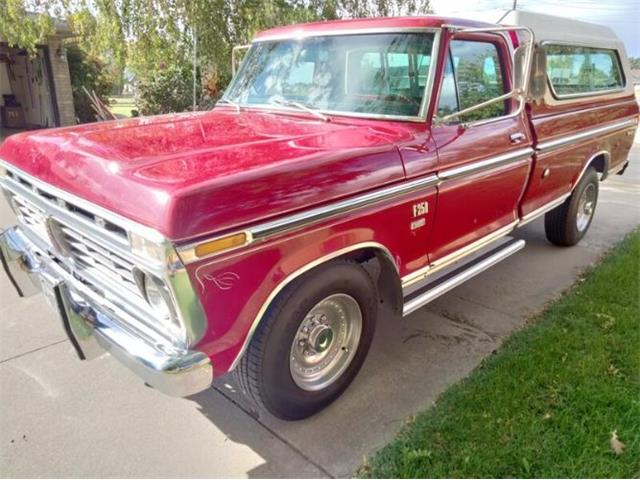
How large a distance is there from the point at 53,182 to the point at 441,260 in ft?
7.73

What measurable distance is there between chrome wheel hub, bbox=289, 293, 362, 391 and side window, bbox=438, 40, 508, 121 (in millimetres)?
1417

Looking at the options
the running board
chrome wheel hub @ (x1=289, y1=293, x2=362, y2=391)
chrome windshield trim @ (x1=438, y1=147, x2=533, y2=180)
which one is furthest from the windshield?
chrome wheel hub @ (x1=289, y1=293, x2=362, y2=391)

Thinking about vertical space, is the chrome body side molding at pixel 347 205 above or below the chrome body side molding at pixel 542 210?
above

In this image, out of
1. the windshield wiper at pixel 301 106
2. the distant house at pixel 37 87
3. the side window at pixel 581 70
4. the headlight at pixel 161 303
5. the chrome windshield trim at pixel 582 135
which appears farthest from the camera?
the distant house at pixel 37 87

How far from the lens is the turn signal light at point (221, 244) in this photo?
1.95 m

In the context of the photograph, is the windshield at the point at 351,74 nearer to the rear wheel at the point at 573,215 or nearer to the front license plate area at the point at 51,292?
the front license plate area at the point at 51,292

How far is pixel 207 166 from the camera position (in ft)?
7.14

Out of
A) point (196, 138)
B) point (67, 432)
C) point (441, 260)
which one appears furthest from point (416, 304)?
point (67, 432)

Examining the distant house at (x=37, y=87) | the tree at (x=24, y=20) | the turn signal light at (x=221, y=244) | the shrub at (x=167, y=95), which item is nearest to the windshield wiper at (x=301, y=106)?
the turn signal light at (x=221, y=244)

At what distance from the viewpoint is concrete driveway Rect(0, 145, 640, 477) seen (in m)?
2.46

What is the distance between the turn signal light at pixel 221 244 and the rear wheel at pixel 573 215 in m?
4.20

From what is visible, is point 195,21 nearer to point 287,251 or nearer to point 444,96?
point 444,96

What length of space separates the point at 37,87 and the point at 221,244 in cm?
1501

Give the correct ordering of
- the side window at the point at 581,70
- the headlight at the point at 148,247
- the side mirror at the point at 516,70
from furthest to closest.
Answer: the side window at the point at 581,70, the side mirror at the point at 516,70, the headlight at the point at 148,247
